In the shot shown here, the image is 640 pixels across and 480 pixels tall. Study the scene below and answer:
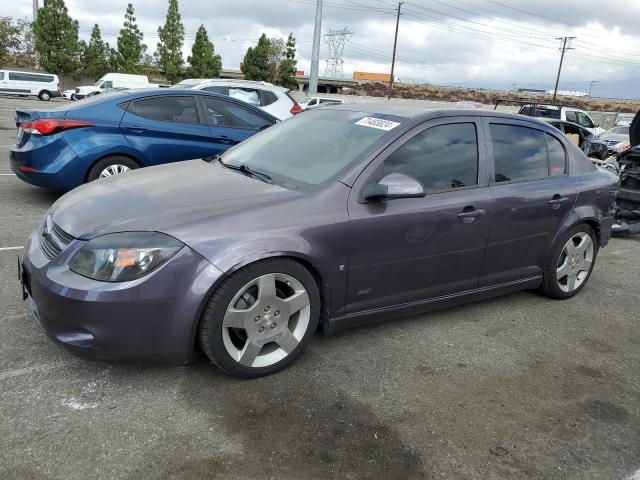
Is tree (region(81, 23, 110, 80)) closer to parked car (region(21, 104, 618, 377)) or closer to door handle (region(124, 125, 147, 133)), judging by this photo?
door handle (region(124, 125, 147, 133))

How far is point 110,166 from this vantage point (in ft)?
21.4

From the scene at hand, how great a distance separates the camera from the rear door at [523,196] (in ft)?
12.9

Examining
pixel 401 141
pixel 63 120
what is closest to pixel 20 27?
pixel 63 120

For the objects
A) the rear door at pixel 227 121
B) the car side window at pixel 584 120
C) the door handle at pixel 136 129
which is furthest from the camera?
the car side window at pixel 584 120

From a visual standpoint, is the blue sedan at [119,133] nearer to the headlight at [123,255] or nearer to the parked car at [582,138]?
the headlight at [123,255]

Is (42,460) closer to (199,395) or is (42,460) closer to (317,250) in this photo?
(199,395)

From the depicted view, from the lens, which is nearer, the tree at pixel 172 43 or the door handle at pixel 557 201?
the door handle at pixel 557 201

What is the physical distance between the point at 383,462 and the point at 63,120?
18.3ft

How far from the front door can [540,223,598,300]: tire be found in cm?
94

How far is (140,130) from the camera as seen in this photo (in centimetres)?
667

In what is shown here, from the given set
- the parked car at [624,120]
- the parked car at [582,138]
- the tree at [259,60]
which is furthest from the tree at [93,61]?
the parked car at [582,138]

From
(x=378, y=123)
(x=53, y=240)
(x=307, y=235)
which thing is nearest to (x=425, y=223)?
(x=378, y=123)

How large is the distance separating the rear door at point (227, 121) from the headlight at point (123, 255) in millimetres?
4584

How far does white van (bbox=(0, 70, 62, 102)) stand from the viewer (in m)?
37.8
